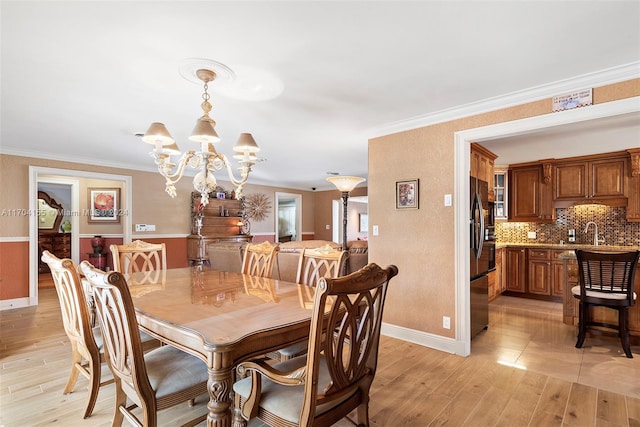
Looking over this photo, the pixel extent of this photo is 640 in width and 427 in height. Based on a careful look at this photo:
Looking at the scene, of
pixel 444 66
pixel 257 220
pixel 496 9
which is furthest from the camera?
pixel 257 220

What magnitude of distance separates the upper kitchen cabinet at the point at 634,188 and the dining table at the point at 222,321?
494 cm

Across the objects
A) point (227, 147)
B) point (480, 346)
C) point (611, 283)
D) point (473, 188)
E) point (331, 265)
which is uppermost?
point (227, 147)

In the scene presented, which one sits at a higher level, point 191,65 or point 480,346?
point 191,65

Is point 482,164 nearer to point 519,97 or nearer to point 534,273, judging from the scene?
point 519,97

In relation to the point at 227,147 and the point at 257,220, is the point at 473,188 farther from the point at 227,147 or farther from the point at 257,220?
the point at 257,220

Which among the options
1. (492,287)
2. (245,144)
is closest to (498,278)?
(492,287)

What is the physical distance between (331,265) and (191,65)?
69.3 inches

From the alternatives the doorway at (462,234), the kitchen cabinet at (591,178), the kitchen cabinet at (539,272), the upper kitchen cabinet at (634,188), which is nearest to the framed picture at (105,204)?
the doorway at (462,234)

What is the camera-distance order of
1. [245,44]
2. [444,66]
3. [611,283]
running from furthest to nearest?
[611,283], [444,66], [245,44]

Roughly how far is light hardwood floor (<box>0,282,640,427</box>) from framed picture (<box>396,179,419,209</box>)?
1.43 m

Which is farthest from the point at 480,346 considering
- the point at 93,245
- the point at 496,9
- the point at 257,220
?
the point at 93,245

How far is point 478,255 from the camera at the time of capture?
3.29 meters

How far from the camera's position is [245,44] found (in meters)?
1.84

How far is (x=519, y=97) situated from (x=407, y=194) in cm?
127
